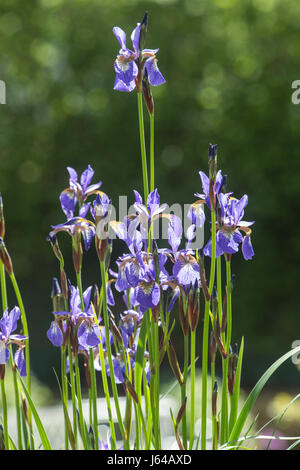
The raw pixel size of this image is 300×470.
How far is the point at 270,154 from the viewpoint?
6.14 metres

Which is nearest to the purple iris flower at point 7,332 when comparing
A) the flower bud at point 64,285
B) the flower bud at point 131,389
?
the flower bud at point 64,285

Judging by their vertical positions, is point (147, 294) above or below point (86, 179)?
below

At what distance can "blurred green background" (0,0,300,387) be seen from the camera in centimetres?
614

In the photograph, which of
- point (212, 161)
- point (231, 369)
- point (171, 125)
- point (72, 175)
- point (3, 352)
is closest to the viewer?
point (212, 161)

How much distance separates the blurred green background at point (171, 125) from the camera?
20.1 ft

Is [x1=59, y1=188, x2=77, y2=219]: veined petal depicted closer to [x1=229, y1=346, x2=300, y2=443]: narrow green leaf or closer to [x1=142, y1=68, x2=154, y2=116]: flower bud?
[x1=142, y1=68, x2=154, y2=116]: flower bud

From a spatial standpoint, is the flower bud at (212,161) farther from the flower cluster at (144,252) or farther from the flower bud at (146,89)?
the flower bud at (146,89)

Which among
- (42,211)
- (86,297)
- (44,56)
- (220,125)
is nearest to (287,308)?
(220,125)

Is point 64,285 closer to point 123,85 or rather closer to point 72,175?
point 72,175

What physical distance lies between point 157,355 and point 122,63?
0.64 meters

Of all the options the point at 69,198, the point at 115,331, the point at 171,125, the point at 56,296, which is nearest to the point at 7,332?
the point at 56,296

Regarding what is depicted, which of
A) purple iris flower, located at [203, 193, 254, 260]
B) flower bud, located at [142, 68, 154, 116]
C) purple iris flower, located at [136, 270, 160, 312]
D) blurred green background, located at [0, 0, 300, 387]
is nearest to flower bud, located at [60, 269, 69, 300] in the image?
purple iris flower, located at [136, 270, 160, 312]

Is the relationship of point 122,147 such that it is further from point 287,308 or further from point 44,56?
point 287,308

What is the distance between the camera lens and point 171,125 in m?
6.62
